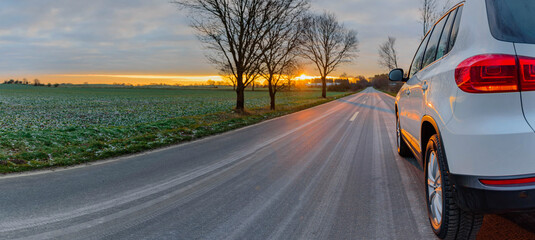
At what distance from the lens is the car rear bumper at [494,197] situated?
178 centimetres

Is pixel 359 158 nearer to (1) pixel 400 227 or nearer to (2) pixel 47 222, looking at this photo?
(1) pixel 400 227

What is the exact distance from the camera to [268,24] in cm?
1722

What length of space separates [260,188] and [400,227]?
1.80m

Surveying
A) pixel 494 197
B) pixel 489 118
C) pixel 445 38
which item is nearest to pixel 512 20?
pixel 489 118

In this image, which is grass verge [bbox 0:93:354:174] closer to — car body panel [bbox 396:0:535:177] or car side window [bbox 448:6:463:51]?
car body panel [bbox 396:0:535:177]

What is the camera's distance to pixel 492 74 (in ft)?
6.04

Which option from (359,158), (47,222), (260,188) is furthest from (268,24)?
(47,222)

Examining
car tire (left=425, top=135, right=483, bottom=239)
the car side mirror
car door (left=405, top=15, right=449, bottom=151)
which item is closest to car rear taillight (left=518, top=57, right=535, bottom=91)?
car tire (left=425, top=135, right=483, bottom=239)

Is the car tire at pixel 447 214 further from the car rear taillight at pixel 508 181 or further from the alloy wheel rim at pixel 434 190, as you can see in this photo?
the car rear taillight at pixel 508 181

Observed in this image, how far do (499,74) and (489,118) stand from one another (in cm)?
28

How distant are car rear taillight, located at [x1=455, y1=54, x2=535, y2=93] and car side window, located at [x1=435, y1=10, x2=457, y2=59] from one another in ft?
2.54

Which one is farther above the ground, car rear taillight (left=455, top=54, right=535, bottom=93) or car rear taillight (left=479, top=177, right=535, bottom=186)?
car rear taillight (left=455, top=54, right=535, bottom=93)

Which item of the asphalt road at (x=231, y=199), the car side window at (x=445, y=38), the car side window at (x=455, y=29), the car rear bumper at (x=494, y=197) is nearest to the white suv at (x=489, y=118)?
the car rear bumper at (x=494, y=197)

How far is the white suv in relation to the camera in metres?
1.78
